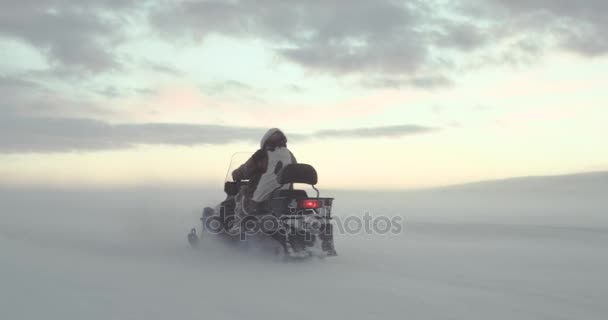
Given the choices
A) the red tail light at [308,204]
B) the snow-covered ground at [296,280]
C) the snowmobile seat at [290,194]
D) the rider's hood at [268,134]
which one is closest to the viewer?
the snow-covered ground at [296,280]

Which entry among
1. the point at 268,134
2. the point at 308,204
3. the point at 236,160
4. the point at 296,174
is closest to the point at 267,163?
the point at 268,134

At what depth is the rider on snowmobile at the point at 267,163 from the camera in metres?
9.54

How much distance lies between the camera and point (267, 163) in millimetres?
9562

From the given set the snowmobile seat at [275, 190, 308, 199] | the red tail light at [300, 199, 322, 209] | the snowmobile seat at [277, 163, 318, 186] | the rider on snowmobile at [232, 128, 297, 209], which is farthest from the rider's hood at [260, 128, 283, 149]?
the red tail light at [300, 199, 322, 209]

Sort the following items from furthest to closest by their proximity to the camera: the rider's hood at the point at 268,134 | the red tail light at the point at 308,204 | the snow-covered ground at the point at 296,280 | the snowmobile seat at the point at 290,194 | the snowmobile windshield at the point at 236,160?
the snowmobile windshield at the point at 236,160 → the rider's hood at the point at 268,134 → the snowmobile seat at the point at 290,194 → the red tail light at the point at 308,204 → the snow-covered ground at the point at 296,280

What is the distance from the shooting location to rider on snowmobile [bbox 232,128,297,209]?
954 centimetres

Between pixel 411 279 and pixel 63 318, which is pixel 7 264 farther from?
pixel 411 279

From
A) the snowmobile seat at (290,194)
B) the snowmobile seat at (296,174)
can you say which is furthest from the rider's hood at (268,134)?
the snowmobile seat at (290,194)

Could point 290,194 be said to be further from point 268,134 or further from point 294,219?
point 268,134

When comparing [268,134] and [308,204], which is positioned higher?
[268,134]

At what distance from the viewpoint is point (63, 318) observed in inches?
208

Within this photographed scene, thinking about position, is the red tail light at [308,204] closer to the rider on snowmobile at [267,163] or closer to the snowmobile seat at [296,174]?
the snowmobile seat at [296,174]

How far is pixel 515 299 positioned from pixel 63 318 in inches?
186

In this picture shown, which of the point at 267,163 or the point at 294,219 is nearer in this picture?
the point at 294,219
